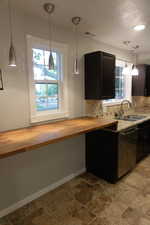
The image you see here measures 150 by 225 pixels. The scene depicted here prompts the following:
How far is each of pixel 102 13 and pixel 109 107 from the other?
194 cm

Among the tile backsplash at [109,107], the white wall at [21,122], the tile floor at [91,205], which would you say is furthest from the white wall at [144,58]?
the tile floor at [91,205]

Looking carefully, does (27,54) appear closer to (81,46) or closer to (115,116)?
(81,46)

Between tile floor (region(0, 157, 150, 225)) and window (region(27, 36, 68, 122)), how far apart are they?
116 cm

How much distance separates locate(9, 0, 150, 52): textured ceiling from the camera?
1.68 meters

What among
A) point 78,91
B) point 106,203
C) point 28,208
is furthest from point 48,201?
point 78,91

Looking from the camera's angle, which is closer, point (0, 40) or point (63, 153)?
point (0, 40)

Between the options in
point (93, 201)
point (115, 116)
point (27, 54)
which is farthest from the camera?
point (115, 116)

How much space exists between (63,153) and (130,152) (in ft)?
3.94

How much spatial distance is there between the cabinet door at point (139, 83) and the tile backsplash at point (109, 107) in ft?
0.99

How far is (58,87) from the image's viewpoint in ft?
8.16

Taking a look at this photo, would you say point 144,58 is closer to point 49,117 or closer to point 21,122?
point 49,117

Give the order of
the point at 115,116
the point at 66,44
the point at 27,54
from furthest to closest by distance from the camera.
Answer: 1. the point at 115,116
2. the point at 66,44
3. the point at 27,54

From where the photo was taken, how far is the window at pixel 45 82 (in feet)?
6.86

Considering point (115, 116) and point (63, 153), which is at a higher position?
point (115, 116)
